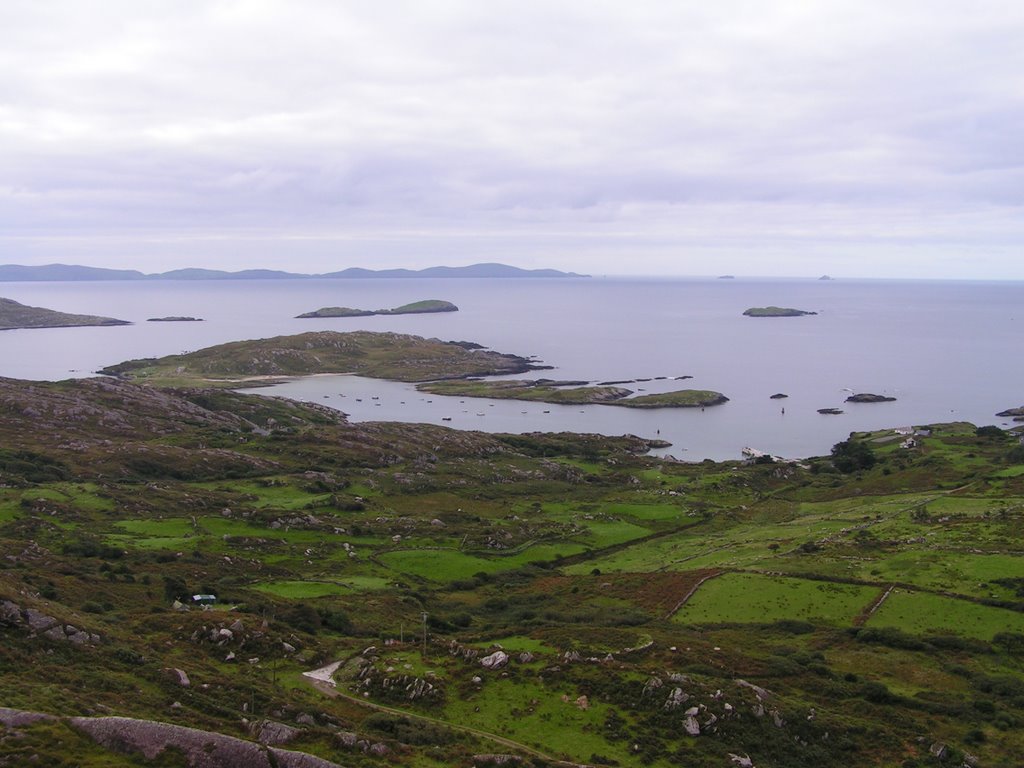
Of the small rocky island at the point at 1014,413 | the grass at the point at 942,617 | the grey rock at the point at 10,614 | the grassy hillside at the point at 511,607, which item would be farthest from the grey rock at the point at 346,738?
the small rocky island at the point at 1014,413

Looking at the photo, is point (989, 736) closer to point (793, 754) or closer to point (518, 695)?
point (793, 754)

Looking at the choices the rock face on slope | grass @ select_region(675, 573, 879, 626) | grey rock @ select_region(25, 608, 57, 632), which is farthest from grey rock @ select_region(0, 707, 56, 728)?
grass @ select_region(675, 573, 879, 626)

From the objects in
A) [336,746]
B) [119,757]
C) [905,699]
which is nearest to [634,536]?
[905,699]

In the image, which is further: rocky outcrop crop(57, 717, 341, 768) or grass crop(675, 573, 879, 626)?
grass crop(675, 573, 879, 626)

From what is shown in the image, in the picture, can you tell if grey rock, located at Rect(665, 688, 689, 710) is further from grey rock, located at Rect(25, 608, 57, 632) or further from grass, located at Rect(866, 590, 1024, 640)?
grey rock, located at Rect(25, 608, 57, 632)

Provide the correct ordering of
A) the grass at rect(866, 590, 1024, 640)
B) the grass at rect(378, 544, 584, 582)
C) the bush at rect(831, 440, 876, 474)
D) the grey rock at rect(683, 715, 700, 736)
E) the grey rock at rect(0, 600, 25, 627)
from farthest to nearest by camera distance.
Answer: the bush at rect(831, 440, 876, 474)
the grass at rect(378, 544, 584, 582)
the grass at rect(866, 590, 1024, 640)
the grey rock at rect(0, 600, 25, 627)
the grey rock at rect(683, 715, 700, 736)
